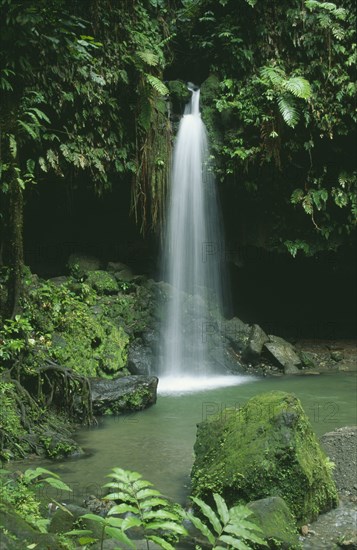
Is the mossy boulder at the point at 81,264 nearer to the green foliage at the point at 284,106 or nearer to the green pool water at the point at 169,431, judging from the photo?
the green foliage at the point at 284,106

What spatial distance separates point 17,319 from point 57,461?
2.13m

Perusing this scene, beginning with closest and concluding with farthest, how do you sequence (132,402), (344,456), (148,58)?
(344,456)
(132,402)
(148,58)

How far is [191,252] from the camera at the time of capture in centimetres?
1205

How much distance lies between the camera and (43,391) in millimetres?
7254

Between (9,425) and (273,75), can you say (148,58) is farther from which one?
(9,425)

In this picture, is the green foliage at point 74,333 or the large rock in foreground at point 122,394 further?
the green foliage at point 74,333

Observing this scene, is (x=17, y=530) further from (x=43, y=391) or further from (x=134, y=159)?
(x=134, y=159)

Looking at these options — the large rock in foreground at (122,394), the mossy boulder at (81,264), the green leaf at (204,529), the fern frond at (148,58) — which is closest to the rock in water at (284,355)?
the large rock in foreground at (122,394)

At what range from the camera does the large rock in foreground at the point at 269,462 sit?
14.4 ft

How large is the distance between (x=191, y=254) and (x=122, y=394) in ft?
15.7

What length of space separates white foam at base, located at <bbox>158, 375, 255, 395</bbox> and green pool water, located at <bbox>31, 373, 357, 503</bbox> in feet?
0.88

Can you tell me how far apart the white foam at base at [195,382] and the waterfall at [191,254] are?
0.78 feet

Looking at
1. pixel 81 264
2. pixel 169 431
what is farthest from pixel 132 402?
pixel 81 264

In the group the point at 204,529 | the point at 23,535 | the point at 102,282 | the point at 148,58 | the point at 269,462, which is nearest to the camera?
the point at 204,529
